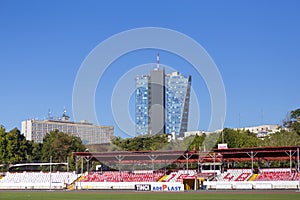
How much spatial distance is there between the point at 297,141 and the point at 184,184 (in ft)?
146

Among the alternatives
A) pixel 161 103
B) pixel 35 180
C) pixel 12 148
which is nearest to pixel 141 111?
pixel 161 103

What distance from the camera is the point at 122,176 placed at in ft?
268

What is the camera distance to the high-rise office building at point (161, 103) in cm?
12477

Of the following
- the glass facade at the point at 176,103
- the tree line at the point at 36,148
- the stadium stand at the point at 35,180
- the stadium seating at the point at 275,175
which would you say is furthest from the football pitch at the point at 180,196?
the glass facade at the point at 176,103

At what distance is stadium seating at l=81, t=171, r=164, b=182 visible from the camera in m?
78.9

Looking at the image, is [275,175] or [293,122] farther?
[293,122]

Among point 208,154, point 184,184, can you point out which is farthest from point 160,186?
point 208,154

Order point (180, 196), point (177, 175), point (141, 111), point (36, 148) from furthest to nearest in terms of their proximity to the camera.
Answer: point (36, 148) < point (141, 111) < point (177, 175) < point (180, 196)

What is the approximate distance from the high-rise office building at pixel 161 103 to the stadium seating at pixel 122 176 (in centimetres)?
2817

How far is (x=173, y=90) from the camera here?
168250 millimetres

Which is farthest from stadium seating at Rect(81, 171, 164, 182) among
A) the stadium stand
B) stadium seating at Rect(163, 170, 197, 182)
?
the stadium stand

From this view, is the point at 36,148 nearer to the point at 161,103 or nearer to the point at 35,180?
the point at 161,103

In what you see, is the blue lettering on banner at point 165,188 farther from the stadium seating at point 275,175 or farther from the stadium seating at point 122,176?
the stadium seating at point 275,175

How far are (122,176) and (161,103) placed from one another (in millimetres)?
57880
